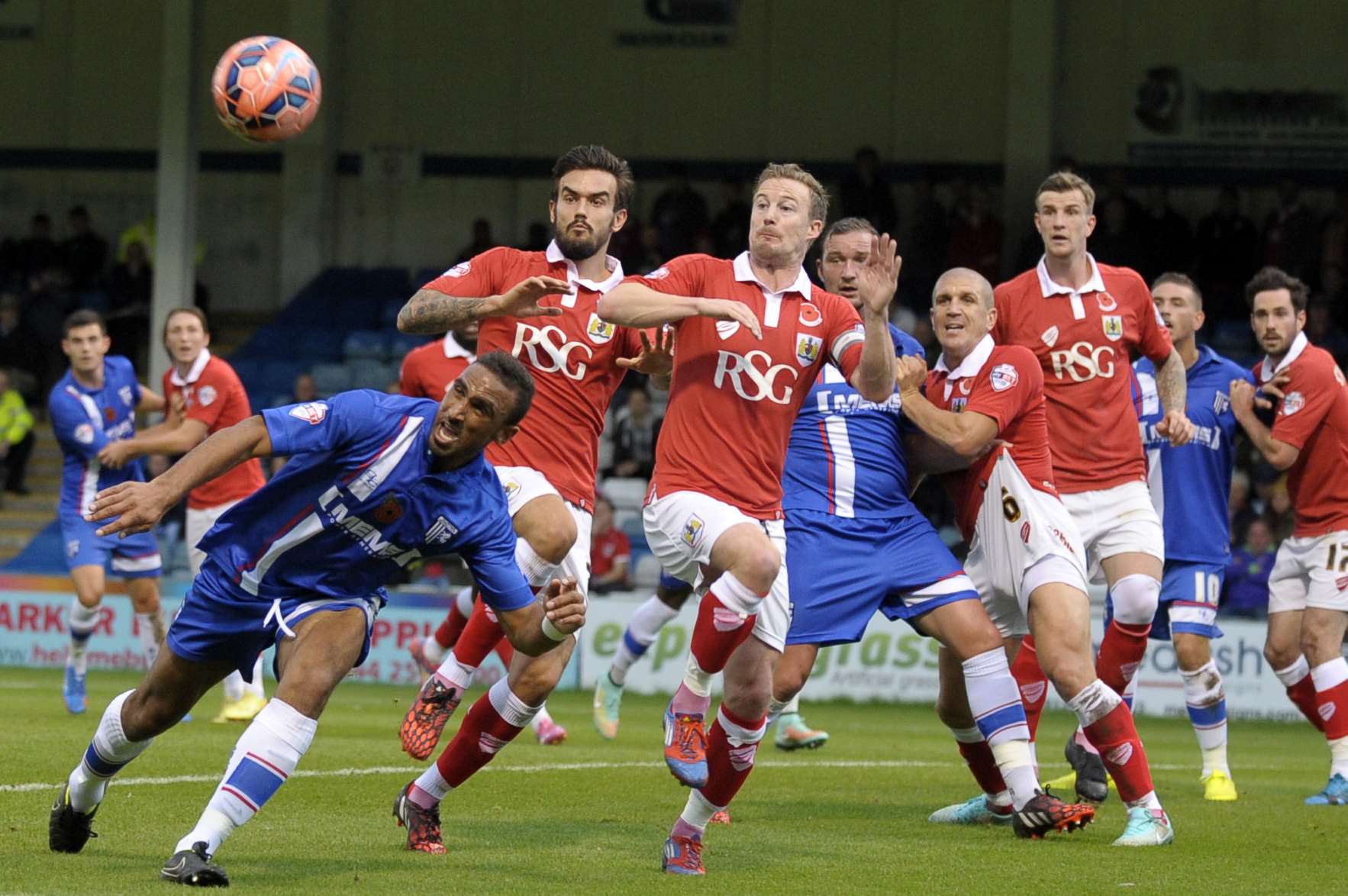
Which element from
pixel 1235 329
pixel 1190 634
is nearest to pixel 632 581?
pixel 1235 329

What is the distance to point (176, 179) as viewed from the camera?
23.7 metres

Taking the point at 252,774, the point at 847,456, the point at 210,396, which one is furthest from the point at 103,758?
the point at 210,396

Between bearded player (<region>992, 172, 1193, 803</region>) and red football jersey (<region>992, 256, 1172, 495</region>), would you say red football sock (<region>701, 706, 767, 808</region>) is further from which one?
red football jersey (<region>992, 256, 1172, 495</region>)

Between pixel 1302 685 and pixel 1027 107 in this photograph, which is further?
pixel 1027 107

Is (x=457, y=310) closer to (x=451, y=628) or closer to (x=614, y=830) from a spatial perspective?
(x=614, y=830)

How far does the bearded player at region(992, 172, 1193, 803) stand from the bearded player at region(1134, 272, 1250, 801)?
0.86m

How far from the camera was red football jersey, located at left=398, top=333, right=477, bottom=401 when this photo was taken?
38.3 feet

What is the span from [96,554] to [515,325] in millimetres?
6197

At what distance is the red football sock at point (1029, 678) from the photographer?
340 inches

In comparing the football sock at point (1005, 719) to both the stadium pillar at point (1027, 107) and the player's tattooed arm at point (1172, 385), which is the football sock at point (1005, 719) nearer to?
the player's tattooed arm at point (1172, 385)

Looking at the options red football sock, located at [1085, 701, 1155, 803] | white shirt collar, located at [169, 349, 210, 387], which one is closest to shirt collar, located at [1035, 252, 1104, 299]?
red football sock, located at [1085, 701, 1155, 803]

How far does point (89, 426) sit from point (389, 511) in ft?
24.9

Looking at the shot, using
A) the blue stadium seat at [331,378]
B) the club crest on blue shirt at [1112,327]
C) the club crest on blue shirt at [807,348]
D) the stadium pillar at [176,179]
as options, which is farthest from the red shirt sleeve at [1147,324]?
the stadium pillar at [176,179]

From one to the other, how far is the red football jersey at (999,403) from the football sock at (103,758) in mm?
3581
